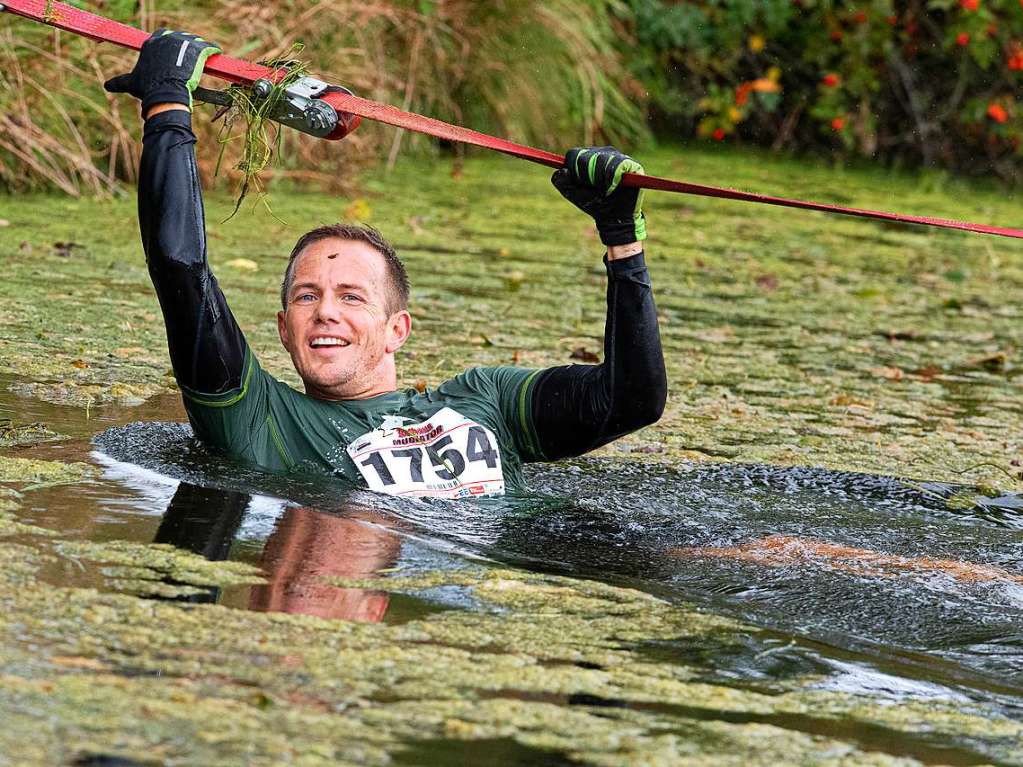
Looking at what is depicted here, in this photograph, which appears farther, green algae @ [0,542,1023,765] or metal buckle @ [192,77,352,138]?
metal buckle @ [192,77,352,138]

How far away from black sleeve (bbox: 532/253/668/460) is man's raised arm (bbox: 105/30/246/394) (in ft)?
2.41

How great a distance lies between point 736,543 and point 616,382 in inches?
17.7

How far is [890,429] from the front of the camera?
4891 millimetres

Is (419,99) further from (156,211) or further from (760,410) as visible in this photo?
(156,211)

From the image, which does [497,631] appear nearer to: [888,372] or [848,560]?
[848,560]

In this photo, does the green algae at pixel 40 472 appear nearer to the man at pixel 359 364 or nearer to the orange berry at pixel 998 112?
the man at pixel 359 364

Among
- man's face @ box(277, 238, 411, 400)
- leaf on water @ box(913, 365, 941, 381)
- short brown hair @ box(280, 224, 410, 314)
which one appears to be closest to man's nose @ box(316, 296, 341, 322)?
man's face @ box(277, 238, 411, 400)

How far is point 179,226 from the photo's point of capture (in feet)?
11.0

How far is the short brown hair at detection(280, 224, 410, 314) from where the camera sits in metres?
3.75

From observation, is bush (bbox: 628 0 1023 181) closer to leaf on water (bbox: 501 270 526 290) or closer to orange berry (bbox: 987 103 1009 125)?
orange berry (bbox: 987 103 1009 125)

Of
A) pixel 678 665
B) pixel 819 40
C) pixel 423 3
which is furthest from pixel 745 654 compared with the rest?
pixel 819 40

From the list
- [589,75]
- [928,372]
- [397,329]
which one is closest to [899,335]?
[928,372]

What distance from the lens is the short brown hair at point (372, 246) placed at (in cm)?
375

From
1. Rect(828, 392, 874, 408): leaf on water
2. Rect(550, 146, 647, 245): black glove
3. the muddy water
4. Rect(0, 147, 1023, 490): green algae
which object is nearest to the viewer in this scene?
the muddy water
